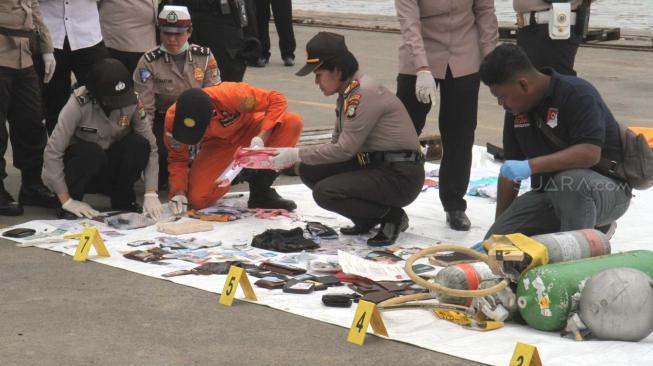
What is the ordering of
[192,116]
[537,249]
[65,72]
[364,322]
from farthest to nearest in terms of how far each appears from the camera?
[65,72]
[192,116]
[537,249]
[364,322]

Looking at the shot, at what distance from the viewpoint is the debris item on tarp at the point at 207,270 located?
5.20 m

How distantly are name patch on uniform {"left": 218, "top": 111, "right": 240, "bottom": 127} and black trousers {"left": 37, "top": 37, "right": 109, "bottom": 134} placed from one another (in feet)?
2.98

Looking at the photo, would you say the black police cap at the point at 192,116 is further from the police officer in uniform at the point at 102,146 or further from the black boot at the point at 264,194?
the black boot at the point at 264,194

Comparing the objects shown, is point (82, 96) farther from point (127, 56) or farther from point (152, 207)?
point (127, 56)

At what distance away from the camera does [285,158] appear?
5871 millimetres

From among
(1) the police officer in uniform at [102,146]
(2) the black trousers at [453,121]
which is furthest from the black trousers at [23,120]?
(2) the black trousers at [453,121]

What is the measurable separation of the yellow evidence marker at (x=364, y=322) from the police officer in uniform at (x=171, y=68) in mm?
2781

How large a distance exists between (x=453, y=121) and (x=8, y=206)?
2.50m

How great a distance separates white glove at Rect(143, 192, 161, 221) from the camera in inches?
246

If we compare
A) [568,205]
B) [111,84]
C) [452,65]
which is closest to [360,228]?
[452,65]

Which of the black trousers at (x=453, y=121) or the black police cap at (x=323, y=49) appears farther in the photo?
the black trousers at (x=453, y=121)

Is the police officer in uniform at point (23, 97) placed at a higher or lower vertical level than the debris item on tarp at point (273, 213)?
higher

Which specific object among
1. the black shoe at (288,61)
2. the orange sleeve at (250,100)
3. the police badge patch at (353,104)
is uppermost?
the police badge patch at (353,104)

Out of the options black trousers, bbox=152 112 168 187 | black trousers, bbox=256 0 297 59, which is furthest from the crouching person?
black trousers, bbox=256 0 297 59
